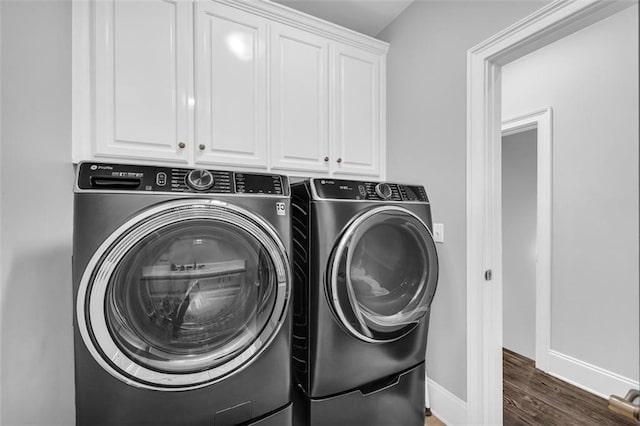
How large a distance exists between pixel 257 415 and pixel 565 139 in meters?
2.55

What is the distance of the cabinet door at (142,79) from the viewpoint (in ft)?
4.36

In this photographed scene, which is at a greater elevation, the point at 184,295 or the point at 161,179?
the point at 161,179

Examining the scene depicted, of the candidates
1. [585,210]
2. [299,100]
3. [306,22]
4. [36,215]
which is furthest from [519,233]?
Answer: [36,215]

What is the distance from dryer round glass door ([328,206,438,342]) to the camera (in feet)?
3.87

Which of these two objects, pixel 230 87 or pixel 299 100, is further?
pixel 299 100

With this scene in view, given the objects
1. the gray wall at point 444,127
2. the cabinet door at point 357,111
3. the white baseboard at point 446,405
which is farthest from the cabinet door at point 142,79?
the white baseboard at point 446,405

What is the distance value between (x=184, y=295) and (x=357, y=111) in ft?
5.20

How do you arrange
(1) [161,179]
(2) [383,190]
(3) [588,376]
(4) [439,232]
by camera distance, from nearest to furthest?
(1) [161,179] → (2) [383,190] → (4) [439,232] → (3) [588,376]

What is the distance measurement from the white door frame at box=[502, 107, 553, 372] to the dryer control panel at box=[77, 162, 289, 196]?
2.10 meters

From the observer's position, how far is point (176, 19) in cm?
147

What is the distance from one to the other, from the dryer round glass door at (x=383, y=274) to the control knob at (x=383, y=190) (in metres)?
0.08

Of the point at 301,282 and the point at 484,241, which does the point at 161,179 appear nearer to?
the point at 301,282

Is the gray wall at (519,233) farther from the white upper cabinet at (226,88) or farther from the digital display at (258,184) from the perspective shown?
the digital display at (258,184)

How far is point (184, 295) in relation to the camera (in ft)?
3.21
